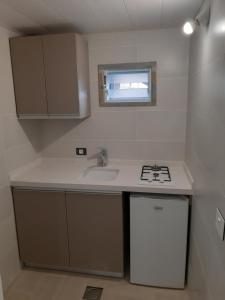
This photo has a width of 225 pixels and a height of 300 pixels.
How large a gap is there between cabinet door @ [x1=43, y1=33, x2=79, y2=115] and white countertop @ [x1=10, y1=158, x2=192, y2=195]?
0.59 meters

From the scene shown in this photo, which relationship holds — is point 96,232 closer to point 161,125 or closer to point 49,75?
point 161,125

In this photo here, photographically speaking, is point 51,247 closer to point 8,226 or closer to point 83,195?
point 8,226

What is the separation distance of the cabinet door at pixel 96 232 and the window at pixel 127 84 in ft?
3.27

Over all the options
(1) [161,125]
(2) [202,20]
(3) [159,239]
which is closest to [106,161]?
(1) [161,125]

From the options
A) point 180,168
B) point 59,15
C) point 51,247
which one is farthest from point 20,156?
point 180,168

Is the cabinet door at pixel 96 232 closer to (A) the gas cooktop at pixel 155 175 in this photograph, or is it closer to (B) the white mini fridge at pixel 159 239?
(B) the white mini fridge at pixel 159 239

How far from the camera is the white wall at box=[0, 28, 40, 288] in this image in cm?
198

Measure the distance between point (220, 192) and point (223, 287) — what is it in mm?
401

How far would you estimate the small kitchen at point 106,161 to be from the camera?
1887 millimetres

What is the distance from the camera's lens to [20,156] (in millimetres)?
2244

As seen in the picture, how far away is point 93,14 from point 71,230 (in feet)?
5.90

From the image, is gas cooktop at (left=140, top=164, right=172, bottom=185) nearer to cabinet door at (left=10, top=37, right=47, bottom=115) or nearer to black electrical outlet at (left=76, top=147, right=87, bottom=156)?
black electrical outlet at (left=76, top=147, right=87, bottom=156)

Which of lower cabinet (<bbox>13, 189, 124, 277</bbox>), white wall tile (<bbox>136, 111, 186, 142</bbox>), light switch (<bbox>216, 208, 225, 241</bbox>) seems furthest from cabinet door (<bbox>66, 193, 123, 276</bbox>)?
light switch (<bbox>216, 208, 225, 241</bbox>)

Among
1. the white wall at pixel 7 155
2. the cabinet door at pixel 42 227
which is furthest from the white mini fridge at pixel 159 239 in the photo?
the white wall at pixel 7 155
